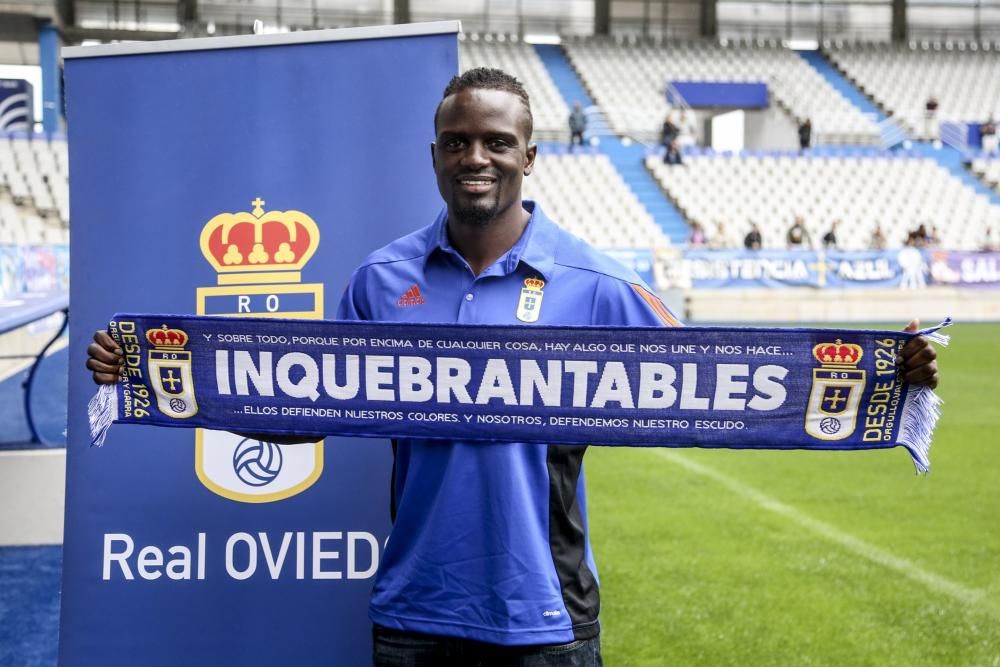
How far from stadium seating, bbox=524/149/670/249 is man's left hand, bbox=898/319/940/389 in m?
20.5

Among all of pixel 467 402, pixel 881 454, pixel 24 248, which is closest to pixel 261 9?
pixel 24 248

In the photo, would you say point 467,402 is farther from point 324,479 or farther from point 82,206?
point 82,206

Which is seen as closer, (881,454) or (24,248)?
(881,454)

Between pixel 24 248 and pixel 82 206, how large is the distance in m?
11.1

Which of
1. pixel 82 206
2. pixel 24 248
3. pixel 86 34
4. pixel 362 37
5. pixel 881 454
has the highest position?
pixel 86 34

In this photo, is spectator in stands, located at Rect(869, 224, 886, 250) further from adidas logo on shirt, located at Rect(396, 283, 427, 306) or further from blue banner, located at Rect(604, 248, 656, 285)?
adidas logo on shirt, located at Rect(396, 283, 427, 306)

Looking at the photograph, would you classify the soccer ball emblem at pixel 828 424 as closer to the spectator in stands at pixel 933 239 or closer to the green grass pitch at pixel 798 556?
the green grass pitch at pixel 798 556

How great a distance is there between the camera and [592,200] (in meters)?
25.2

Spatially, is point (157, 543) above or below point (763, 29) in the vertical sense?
below

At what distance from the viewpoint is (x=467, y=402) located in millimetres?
2344

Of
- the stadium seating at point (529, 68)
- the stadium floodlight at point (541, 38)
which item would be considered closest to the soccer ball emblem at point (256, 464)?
the stadium seating at point (529, 68)

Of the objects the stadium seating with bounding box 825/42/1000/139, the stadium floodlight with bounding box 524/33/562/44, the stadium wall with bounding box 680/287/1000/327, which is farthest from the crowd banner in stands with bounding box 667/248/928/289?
the stadium floodlight with bounding box 524/33/562/44

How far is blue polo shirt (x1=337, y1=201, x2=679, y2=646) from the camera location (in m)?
2.09

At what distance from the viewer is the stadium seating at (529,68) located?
2834 cm
